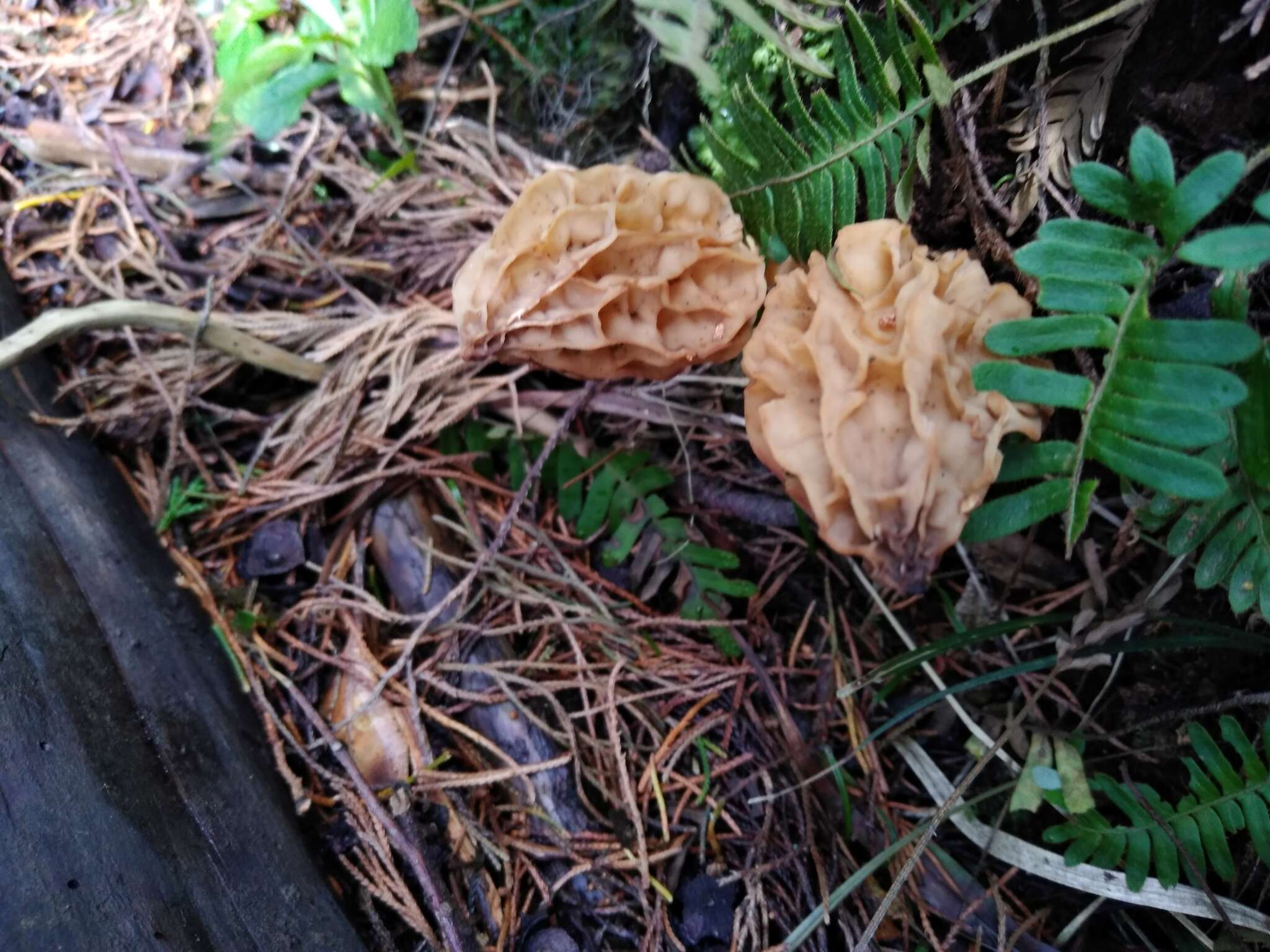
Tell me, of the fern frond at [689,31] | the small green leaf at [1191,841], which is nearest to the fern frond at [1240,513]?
the small green leaf at [1191,841]

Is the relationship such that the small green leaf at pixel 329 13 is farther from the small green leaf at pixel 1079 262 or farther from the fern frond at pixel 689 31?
the small green leaf at pixel 1079 262

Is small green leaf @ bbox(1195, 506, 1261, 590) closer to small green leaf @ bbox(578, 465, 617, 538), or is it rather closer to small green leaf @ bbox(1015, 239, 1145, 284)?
small green leaf @ bbox(1015, 239, 1145, 284)

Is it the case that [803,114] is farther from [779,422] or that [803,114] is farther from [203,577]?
[203,577]

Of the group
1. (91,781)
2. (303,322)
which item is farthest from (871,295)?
(91,781)

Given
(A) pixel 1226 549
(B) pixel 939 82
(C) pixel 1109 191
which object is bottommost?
(A) pixel 1226 549

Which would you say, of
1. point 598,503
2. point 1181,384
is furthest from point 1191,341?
point 598,503

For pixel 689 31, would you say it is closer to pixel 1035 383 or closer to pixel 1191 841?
pixel 1035 383
